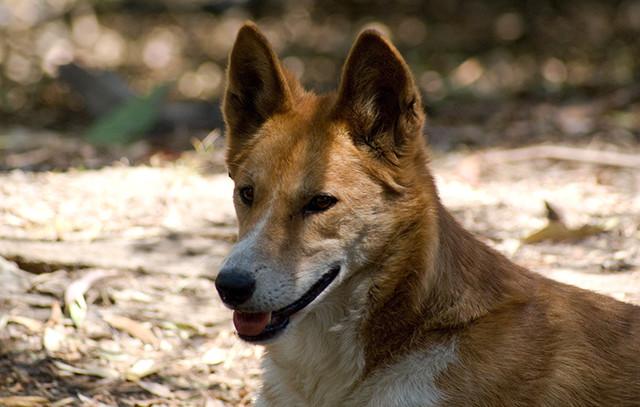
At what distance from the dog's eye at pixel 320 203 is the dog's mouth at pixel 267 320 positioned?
0.27 metres

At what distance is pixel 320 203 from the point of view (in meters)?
3.82

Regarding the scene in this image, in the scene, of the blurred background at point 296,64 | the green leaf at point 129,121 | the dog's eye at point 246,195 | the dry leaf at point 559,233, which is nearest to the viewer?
the dog's eye at point 246,195

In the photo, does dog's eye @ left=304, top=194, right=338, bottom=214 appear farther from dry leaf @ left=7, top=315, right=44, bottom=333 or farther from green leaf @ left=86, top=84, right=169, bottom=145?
green leaf @ left=86, top=84, right=169, bottom=145

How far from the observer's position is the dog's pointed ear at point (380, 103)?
387 centimetres

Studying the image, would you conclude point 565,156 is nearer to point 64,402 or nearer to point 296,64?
point 64,402

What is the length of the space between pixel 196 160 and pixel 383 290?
4.51m

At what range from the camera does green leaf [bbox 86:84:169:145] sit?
914cm

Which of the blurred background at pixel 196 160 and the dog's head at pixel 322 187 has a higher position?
the dog's head at pixel 322 187

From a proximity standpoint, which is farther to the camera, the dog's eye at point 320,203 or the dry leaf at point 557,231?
the dry leaf at point 557,231

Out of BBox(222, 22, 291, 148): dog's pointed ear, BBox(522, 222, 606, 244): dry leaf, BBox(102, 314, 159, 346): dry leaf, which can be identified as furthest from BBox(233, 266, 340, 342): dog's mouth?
BBox(522, 222, 606, 244): dry leaf

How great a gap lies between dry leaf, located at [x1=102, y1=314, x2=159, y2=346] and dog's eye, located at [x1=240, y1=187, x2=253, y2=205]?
159 cm

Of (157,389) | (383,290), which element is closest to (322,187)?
(383,290)

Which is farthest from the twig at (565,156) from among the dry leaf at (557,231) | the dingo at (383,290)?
the dingo at (383,290)

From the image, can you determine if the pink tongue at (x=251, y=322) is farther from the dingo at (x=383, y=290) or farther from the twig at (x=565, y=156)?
the twig at (x=565, y=156)
